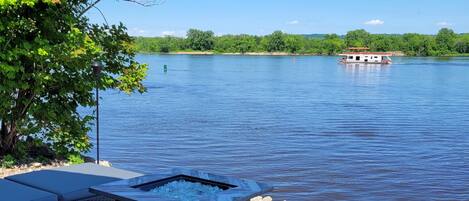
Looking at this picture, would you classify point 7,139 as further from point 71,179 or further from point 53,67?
point 71,179

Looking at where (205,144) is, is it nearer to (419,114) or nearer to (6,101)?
(6,101)

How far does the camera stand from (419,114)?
27812 millimetres

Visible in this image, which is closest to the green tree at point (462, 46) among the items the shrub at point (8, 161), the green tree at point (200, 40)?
the green tree at point (200, 40)

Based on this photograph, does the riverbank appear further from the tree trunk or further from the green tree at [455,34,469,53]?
the green tree at [455,34,469,53]

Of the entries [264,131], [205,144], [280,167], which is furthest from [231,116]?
[280,167]

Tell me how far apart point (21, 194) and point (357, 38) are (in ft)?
606

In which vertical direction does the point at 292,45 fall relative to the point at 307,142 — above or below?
above

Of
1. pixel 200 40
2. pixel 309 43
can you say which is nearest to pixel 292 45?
pixel 309 43

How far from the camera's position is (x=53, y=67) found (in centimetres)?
1000

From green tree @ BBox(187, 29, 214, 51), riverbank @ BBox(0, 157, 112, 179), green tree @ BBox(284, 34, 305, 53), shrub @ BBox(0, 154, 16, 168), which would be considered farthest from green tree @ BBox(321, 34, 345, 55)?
shrub @ BBox(0, 154, 16, 168)

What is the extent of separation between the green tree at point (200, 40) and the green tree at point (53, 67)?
170 meters

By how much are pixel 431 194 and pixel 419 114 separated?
16060 mm

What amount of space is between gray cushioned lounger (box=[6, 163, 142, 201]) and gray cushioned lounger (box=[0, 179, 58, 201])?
0.21m

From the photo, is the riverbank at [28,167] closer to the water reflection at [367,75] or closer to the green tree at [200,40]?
the water reflection at [367,75]
